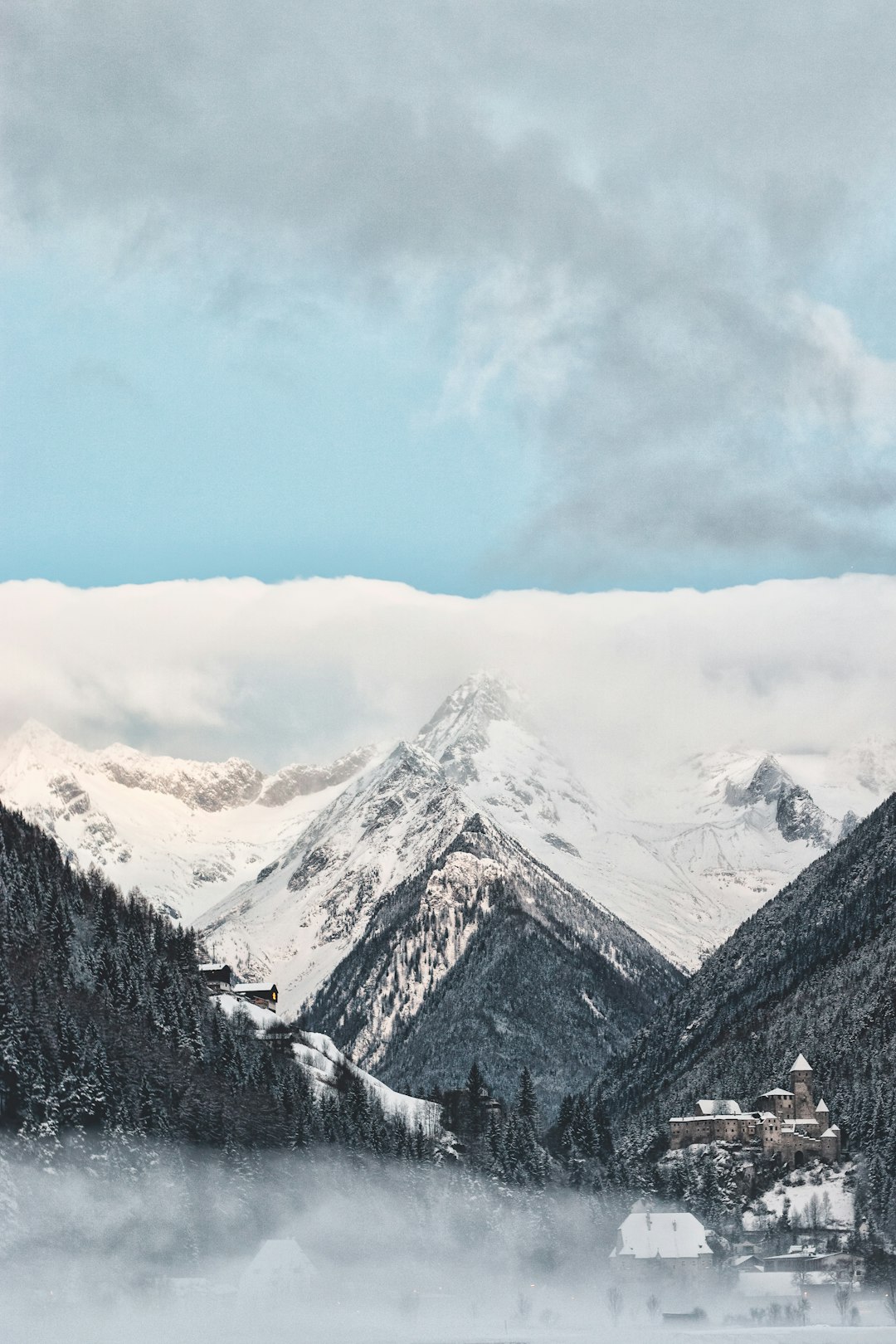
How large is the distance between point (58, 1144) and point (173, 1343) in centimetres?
2764

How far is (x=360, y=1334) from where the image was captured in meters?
199

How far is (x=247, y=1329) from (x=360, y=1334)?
45.9 feet

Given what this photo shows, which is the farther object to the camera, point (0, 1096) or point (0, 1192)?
point (0, 1096)

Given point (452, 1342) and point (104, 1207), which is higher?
point (104, 1207)

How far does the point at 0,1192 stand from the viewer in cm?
18662

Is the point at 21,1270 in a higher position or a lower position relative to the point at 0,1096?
lower

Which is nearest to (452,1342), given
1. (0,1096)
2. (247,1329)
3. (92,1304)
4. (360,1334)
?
(360,1334)

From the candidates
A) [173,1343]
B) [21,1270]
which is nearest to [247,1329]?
[173,1343]

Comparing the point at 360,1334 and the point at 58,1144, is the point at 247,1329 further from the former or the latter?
the point at 58,1144

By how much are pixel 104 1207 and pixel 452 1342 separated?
1542 inches

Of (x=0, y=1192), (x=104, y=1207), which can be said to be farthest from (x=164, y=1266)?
(x=0, y=1192)

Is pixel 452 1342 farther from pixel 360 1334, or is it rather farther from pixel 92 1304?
pixel 92 1304

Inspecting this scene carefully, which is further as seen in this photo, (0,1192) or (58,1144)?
(58,1144)

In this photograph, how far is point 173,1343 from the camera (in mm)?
181500
